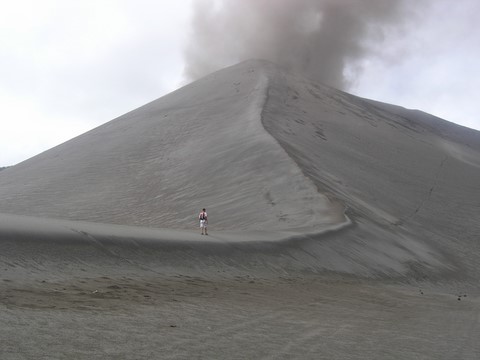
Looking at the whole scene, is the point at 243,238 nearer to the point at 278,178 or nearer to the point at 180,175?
the point at 278,178

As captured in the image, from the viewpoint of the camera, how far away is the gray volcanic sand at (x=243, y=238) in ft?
25.3

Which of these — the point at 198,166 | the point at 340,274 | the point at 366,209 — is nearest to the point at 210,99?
the point at 198,166

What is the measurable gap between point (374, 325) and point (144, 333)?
406 cm

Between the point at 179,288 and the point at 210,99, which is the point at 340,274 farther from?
the point at 210,99

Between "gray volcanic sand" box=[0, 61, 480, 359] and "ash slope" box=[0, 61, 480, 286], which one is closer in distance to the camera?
"gray volcanic sand" box=[0, 61, 480, 359]

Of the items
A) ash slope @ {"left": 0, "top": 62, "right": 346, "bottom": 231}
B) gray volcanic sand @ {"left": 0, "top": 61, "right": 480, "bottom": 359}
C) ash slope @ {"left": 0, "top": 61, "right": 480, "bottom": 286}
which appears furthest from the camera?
ash slope @ {"left": 0, "top": 62, "right": 346, "bottom": 231}

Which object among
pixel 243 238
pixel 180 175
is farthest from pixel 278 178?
pixel 243 238

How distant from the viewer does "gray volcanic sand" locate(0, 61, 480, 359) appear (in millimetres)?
7711

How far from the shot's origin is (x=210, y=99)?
47.4m

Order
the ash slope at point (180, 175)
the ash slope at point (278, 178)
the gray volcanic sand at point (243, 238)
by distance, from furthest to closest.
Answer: the ash slope at point (180, 175), the ash slope at point (278, 178), the gray volcanic sand at point (243, 238)

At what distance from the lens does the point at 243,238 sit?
16422mm

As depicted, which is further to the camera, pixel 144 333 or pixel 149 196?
pixel 149 196

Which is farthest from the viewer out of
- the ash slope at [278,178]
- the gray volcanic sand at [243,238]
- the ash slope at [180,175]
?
the ash slope at [180,175]

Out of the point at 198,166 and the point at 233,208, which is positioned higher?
the point at 198,166
